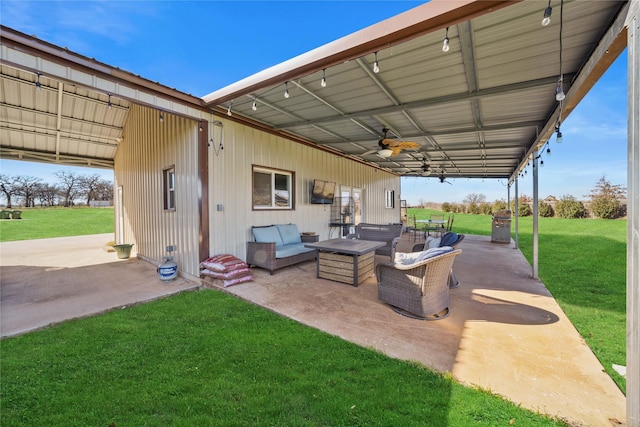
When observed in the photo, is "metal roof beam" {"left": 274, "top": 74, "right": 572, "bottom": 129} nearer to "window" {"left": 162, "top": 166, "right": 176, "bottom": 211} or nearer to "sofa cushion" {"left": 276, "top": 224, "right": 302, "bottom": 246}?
"sofa cushion" {"left": 276, "top": 224, "right": 302, "bottom": 246}

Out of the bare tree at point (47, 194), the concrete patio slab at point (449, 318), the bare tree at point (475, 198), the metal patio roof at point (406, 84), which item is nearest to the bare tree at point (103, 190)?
the bare tree at point (47, 194)

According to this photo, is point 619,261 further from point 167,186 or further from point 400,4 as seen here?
point 167,186

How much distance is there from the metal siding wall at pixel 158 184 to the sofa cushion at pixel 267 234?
126 centimetres

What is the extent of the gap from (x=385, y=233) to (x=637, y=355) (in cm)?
512

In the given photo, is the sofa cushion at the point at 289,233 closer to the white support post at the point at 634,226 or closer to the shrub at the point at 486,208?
the white support post at the point at 634,226

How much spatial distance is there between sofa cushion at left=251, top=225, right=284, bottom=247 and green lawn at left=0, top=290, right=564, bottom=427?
9.31 feet

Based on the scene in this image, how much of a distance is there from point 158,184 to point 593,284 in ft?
30.9

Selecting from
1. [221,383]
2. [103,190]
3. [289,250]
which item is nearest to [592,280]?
[289,250]

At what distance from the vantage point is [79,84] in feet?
10.9

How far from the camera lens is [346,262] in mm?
4730

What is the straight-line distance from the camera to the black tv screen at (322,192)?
25.6 feet

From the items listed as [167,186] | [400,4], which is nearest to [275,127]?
[167,186]

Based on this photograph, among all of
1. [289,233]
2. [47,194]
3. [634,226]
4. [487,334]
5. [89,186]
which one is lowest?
[487,334]

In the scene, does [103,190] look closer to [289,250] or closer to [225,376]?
[289,250]
